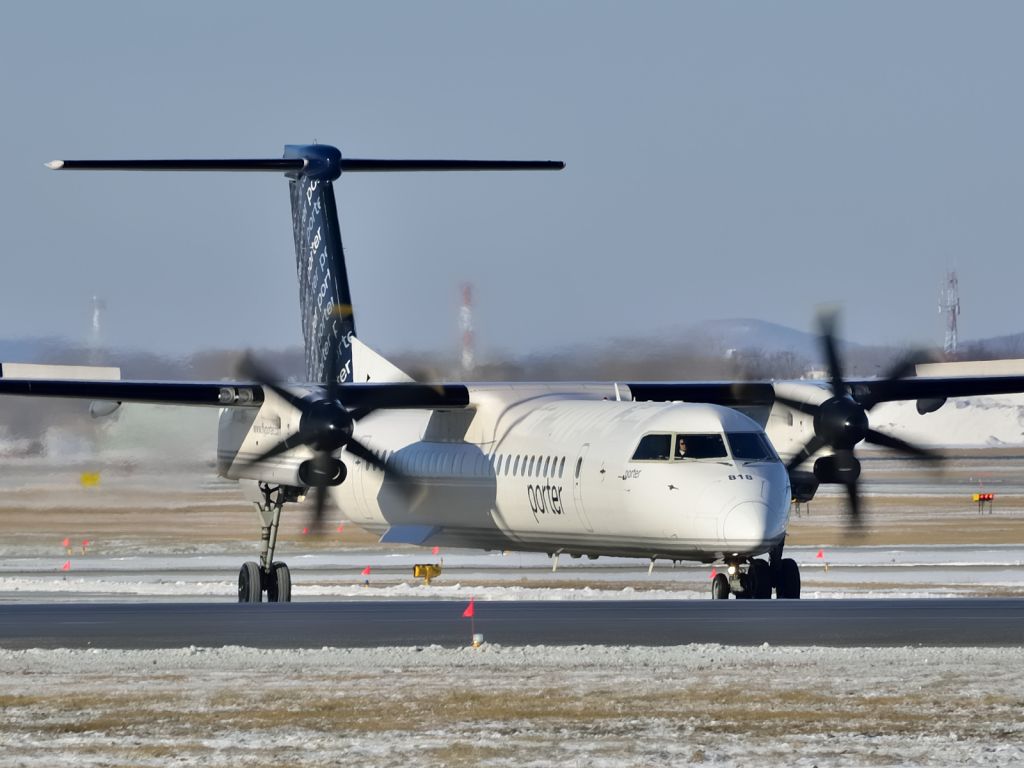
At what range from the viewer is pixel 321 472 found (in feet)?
88.2

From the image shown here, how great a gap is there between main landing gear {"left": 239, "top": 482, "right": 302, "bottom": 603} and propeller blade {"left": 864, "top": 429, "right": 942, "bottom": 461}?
8.81 m

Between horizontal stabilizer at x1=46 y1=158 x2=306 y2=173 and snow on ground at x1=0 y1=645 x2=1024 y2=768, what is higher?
horizontal stabilizer at x1=46 y1=158 x2=306 y2=173

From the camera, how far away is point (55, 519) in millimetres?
55781

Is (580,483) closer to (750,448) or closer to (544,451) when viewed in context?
(544,451)

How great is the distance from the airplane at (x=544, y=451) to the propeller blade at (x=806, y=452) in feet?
0.08

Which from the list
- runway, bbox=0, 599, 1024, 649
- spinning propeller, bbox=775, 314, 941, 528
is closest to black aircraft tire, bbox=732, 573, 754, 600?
runway, bbox=0, 599, 1024, 649

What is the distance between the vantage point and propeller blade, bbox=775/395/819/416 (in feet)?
90.4

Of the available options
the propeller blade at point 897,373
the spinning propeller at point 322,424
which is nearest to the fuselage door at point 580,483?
the spinning propeller at point 322,424

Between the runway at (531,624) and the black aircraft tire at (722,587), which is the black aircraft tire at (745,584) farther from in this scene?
the runway at (531,624)

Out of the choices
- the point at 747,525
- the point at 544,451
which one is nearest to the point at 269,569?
the point at 544,451

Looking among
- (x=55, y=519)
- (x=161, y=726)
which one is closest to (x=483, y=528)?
(x=161, y=726)

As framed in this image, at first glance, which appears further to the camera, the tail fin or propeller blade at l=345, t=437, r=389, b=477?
the tail fin

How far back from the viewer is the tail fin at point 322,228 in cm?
3325

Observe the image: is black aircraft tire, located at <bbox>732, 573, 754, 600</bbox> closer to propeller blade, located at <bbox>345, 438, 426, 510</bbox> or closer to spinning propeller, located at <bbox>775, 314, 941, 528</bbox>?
spinning propeller, located at <bbox>775, 314, 941, 528</bbox>
